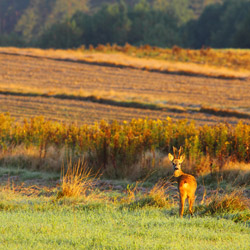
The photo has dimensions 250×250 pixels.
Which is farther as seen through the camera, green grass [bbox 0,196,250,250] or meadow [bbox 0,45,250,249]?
meadow [bbox 0,45,250,249]

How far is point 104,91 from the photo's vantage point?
1075 inches

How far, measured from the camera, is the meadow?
226 inches

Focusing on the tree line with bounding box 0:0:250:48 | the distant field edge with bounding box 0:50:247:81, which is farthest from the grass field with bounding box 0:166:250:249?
the tree line with bounding box 0:0:250:48

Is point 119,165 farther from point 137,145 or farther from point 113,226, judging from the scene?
point 113,226

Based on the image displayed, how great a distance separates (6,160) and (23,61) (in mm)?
29048

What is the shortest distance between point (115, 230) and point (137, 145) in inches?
245

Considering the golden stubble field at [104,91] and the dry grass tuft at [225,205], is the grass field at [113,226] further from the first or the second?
the golden stubble field at [104,91]

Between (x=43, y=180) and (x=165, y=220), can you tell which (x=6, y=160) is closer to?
(x=43, y=180)

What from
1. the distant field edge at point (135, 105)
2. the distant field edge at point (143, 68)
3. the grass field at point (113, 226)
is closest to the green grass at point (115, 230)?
the grass field at point (113, 226)

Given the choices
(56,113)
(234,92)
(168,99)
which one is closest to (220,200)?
(56,113)

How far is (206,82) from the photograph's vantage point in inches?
1307

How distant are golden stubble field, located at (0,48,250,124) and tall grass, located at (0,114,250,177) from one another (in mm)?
6431

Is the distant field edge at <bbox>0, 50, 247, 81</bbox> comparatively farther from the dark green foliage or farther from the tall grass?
the dark green foliage

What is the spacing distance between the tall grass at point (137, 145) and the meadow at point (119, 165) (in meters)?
0.03
